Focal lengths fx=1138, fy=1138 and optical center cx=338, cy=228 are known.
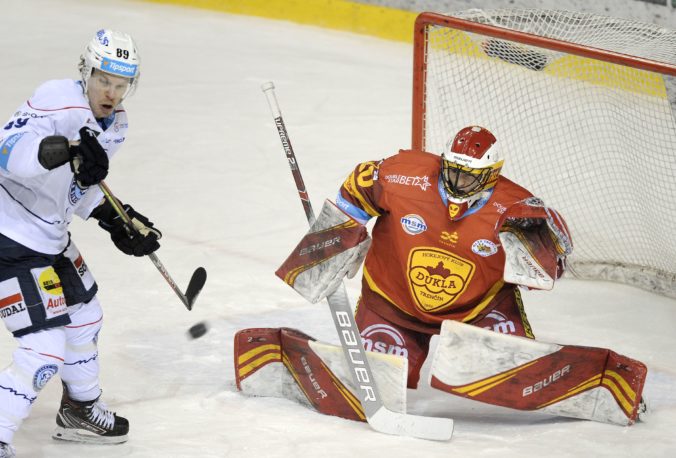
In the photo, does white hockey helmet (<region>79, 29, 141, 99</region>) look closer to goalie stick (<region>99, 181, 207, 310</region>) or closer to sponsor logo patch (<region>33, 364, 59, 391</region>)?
goalie stick (<region>99, 181, 207, 310</region>)

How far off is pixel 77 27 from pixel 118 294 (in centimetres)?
423

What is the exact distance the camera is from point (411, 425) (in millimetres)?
3316

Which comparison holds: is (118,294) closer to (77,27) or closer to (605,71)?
(605,71)

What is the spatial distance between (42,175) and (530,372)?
1.50 metres

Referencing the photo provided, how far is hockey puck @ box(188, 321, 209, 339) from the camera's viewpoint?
383 centimetres

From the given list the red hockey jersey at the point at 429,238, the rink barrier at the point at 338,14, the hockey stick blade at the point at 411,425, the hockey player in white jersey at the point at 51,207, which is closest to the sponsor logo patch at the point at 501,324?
the red hockey jersey at the point at 429,238

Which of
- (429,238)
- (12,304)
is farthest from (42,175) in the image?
(429,238)

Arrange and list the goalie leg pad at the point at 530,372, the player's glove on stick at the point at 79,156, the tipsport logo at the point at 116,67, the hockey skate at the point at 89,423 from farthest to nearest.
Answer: the goalie leg pad at the point at 530,372 → the hockey skate at the point at 89,423 → the tipsport logo at the point at 116,67 → the player's glove on stick at the point at 79,156

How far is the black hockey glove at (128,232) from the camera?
332cm

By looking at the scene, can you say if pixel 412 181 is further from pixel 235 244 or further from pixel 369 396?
pixel 235 244

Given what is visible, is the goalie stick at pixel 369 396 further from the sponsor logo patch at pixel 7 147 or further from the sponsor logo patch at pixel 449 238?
the sponsor logo patch at pixel 7 147

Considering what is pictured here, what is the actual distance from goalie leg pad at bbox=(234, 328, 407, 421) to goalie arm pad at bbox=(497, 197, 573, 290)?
0.44 m

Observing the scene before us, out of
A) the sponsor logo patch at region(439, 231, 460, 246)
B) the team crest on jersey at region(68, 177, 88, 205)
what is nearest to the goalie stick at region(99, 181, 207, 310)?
the team crest on jersey at region(68, 177, 88, 205)

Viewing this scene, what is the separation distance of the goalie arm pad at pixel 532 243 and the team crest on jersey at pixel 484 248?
7cm
